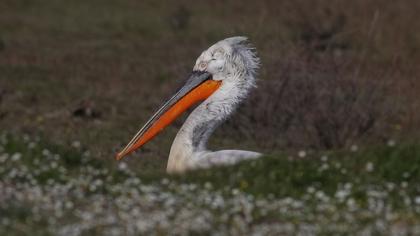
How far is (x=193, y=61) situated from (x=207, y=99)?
6.87 meters

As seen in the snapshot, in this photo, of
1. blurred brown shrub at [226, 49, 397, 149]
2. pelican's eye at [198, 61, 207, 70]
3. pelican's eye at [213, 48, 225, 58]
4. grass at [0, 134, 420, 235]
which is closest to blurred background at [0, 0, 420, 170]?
blurred brown shrub at [226, 49, 397, 149]

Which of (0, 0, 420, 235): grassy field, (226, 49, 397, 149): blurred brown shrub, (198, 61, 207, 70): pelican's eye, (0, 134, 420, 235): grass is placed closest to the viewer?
(0, 134, 420, 235): grass

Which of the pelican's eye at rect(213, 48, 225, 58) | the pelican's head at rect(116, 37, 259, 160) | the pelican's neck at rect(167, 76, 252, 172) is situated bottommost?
the pelican's neck at rect(167, 76, 252, 172)

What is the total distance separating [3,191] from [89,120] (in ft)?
22.2

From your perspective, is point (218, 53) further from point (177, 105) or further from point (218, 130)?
point (218, 130)

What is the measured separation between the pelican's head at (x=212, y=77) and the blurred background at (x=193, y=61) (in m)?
0.72

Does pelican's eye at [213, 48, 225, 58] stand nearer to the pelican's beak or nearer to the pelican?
the pelican

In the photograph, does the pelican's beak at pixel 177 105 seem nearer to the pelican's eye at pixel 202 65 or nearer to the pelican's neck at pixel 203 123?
the pelican's eye at pixel 202 65

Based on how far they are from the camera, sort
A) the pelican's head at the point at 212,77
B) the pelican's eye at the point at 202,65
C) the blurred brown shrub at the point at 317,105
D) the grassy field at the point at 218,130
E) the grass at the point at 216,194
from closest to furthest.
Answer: the grass at the point at 216,194 → the grassy field at the point at 218,130 → the pelican's head at the point at 212,77 → the pelican's eye at the point at 202,65 → the blurred brown shrub at the point at 317,105

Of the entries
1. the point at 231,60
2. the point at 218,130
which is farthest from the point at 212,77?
the point at 218,130

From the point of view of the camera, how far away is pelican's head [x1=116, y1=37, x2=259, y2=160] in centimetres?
968

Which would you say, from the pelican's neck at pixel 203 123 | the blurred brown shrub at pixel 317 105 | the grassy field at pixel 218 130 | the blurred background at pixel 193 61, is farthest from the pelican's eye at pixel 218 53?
the blurred brown shrub at pixel 317 105

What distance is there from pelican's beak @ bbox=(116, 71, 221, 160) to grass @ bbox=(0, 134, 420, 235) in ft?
6.53

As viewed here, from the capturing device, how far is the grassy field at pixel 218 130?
652 centimetres
